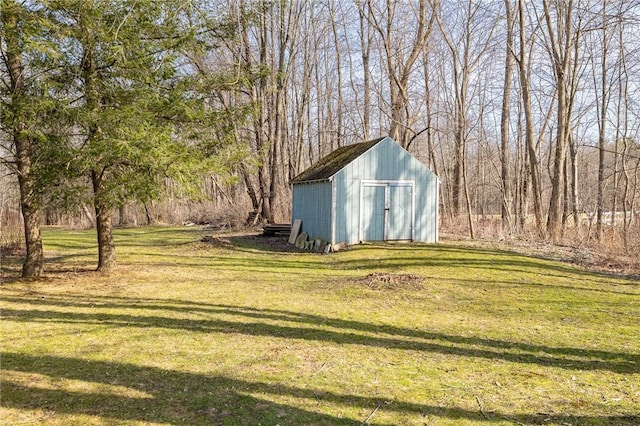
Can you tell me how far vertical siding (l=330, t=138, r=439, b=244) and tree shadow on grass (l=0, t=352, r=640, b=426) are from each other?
10.9m

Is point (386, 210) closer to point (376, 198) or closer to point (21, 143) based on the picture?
point (376, 198)

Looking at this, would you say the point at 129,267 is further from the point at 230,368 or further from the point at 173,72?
the point at 230,368

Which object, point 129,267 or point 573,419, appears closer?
point 573,419

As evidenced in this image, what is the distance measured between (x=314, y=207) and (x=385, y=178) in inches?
113

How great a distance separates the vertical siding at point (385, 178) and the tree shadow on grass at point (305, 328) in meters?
8.08

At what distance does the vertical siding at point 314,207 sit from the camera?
1559cm

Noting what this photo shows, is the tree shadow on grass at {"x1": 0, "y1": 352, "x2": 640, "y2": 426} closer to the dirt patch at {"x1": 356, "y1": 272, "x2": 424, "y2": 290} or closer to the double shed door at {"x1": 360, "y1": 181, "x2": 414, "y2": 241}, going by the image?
the dirt patch at {"x1": 356, "y1": 272, "x2": 424, "y2": 290}

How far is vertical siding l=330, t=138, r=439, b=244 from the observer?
15227 mm

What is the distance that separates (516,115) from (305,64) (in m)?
15.7

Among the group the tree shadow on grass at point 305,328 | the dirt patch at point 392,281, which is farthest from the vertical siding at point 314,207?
the tree shadow on grass at point 305,328

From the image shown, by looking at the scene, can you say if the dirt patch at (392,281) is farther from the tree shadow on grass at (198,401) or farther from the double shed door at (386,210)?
the double shed door at (386,210)

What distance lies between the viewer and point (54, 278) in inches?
394

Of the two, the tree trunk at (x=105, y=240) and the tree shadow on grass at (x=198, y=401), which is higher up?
the tree trunk at (x=105, y=240)

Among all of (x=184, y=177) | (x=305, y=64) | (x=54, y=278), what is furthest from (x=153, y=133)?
(x=305, y=64)
